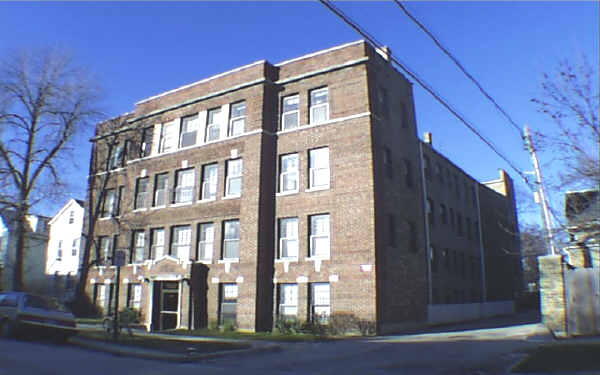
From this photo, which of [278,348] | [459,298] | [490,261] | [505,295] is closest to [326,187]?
[278,348]

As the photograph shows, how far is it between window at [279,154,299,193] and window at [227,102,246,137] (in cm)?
310

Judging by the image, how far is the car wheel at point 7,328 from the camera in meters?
16.9

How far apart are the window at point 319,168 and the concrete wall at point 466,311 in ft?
29.4

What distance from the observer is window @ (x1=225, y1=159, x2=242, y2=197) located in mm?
25422

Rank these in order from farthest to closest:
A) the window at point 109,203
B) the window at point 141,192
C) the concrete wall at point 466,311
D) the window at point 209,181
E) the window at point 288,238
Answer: the window at point 109,203, the window at point 141,192, the window at point 209,181, the concrete wall at point 466,311, the window at point 288,238

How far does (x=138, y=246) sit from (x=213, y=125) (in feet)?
28.1

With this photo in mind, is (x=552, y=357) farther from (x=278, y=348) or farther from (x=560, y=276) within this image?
(x=278, y=348)

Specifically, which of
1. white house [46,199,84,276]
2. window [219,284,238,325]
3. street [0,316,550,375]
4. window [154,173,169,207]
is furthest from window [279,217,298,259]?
white house [46,199,84,276]

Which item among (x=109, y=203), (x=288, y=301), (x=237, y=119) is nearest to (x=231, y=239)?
(x=288, y=301)

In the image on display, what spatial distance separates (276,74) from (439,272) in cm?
1507

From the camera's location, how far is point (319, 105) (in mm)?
24766

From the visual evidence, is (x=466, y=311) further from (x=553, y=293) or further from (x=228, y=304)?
(x=228, y=304)

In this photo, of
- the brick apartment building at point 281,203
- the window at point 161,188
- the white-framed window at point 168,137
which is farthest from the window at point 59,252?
the white-framed window at point 168,137

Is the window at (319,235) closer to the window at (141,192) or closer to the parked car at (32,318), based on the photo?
the parked car at (32,318)
